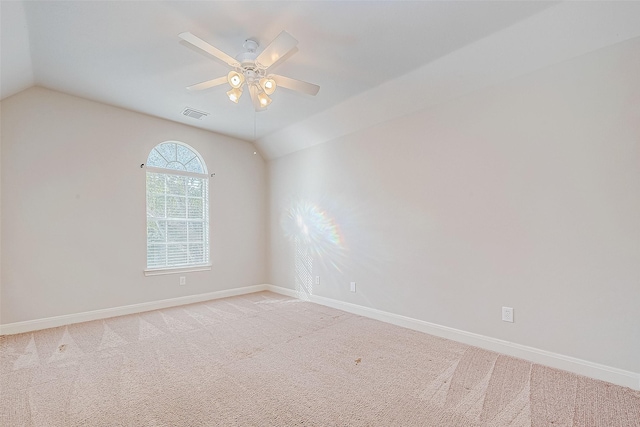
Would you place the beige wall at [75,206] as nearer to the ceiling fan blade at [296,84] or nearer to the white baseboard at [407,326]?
the white baseboard at [407,326]

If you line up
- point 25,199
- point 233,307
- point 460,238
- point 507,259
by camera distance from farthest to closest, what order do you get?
point 233,307 → point 25,199 → point 460,238 → point 507,259

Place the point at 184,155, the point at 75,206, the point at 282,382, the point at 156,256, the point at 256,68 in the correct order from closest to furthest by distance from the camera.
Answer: the point at 282,382 < the point at 256,68 < the point at 75,206 < the point at 156,256 < the point at 184,155

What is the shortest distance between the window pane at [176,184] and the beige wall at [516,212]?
243 centimetres

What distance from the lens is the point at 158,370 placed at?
7.72 feet

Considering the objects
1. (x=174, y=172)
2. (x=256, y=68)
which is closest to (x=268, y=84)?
(x=256, y=68)

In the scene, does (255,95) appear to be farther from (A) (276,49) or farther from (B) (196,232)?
(B) (196,232)

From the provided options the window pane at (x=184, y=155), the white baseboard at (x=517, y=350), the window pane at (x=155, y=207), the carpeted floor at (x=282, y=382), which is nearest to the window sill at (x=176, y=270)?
the window pane at (x=155, y=207)

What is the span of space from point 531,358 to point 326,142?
338 cm

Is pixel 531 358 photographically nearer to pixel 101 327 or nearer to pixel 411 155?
pixel 411 155

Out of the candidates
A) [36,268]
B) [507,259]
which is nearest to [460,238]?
[507,259]

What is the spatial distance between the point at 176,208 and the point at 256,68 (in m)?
2.87

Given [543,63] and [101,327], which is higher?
[543,63]

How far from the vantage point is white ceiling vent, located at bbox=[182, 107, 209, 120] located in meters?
3.86

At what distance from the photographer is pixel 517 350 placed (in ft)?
8.28
